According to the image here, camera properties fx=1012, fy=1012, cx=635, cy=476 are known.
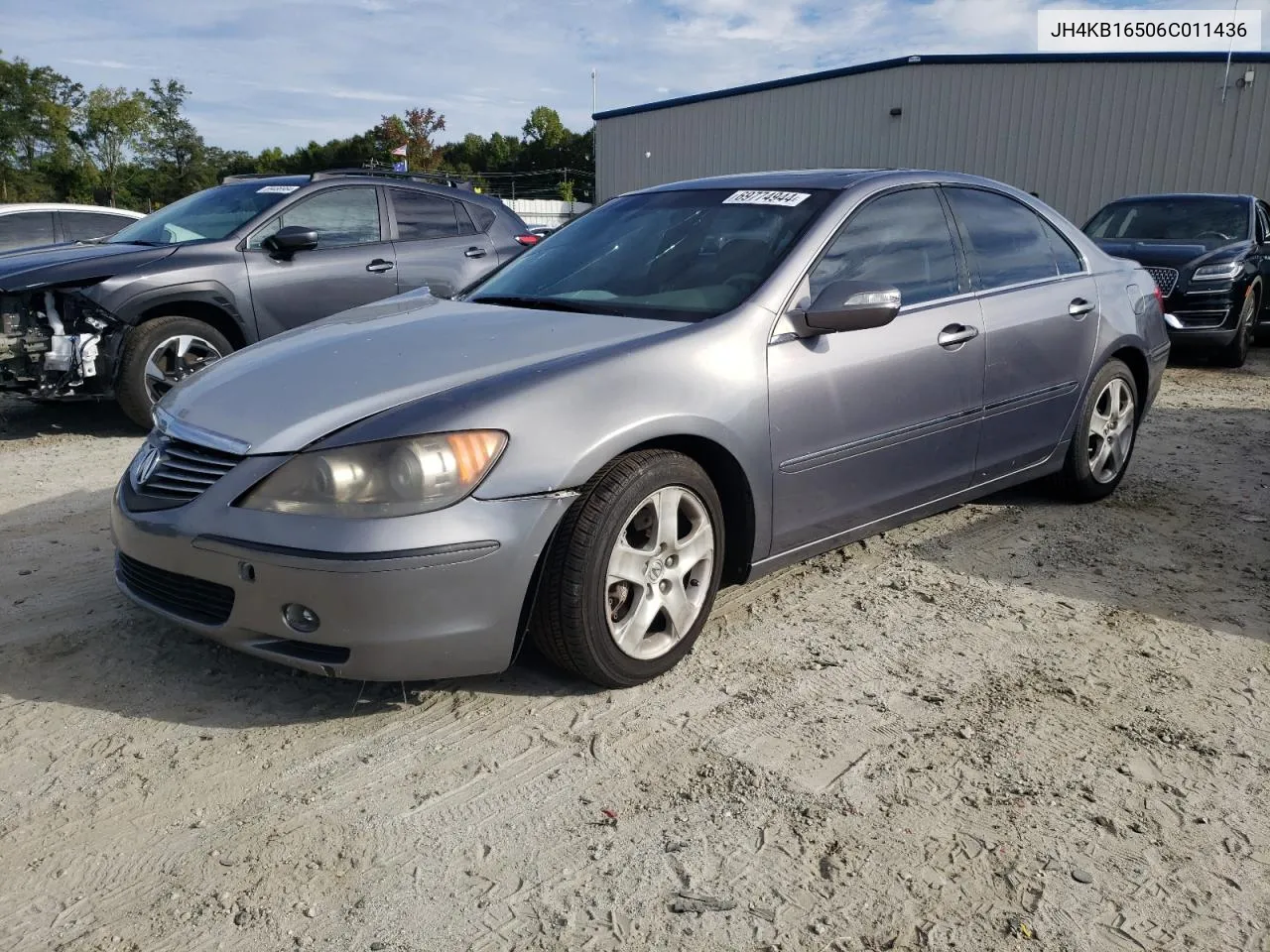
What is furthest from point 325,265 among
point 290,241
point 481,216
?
point 481,216

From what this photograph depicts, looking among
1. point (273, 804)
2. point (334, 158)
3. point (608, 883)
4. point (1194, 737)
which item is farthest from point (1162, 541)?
point (334, 158)

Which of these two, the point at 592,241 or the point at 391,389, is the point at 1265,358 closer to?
the point at 592,241

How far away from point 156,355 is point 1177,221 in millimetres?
9835

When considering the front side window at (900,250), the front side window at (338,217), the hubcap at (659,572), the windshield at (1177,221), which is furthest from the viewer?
the windshield at (1177,221)

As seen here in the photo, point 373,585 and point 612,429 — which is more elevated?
point 612,429

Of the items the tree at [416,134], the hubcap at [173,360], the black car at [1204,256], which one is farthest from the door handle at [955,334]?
the tree at [416,134]

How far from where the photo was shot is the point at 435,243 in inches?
296

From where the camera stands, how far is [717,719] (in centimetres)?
284

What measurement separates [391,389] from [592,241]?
152cm

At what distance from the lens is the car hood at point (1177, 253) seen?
31.6 ft

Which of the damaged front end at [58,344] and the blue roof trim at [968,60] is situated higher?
the blue roof trim at [968,60]

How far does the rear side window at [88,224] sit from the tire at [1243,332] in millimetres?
11103

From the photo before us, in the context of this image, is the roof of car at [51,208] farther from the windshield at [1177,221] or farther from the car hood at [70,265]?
the windshield at [1177,221]

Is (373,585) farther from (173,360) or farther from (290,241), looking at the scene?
(290,241)
